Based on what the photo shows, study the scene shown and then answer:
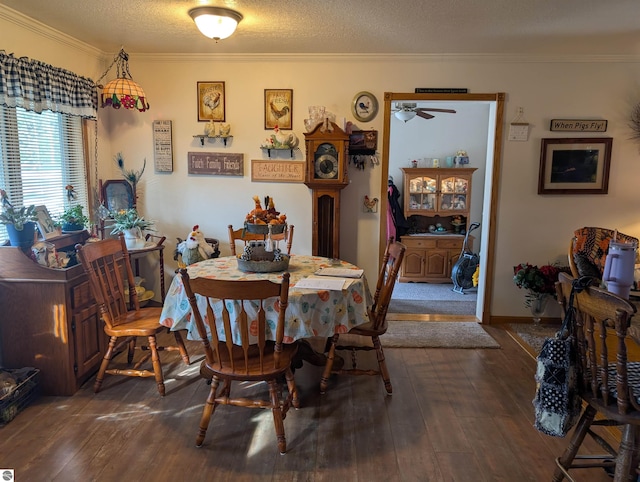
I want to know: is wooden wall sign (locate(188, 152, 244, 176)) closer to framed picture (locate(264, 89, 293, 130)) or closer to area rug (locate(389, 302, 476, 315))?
framed picture (locate(264, 89, 293, 130))

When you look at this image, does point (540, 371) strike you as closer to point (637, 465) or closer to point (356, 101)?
point (637, 465)

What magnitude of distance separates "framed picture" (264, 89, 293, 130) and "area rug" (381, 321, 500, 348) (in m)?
2.04

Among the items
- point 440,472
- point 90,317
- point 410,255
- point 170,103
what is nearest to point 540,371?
point 440,472

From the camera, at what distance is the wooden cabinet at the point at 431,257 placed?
6.12 meters

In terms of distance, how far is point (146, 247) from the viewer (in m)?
3.76

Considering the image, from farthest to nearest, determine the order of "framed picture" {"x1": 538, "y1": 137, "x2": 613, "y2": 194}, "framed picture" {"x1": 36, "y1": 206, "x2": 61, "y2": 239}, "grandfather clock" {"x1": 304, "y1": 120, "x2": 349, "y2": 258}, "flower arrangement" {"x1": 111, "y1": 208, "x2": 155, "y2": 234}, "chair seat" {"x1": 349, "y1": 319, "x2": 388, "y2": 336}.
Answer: "framed picture" {"x1": 538, "y1": 137, "x2": 613, "y2": 194} → "grandfather clock" {"x1": 304, "y1": 120, "x2": 349, "y2": 258} → "flower arrangement" {"x1": 111, "y1": 208, "x2": 155, "y2": 234} → "framed picture" {"x1": 36, "y1": 206, "x2": 61, "y2": 239} → "chair seat" {"x1": 349, "y1": 319, "x2": 388, "y2": 336}

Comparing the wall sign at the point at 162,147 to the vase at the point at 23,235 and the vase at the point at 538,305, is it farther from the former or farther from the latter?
the vase at the point at 538,305

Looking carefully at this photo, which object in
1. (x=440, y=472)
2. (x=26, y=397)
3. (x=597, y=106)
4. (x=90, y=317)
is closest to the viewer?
(x=440, y=472)

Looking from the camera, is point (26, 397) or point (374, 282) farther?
point (374, 282)

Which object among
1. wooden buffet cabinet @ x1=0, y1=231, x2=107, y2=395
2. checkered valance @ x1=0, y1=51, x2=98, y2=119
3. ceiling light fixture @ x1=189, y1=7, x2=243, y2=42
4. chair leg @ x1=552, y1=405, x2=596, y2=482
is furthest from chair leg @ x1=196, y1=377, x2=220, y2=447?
checkered valance @ x1=0, y1=51, x2=98, y2=119

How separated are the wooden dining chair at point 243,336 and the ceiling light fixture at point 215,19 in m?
1.62

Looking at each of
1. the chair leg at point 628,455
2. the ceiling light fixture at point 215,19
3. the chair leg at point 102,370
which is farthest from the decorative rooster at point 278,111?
the chair leg at point 628,455

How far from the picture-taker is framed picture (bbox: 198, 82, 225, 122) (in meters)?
4.05

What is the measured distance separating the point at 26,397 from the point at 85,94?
228 centimetres
